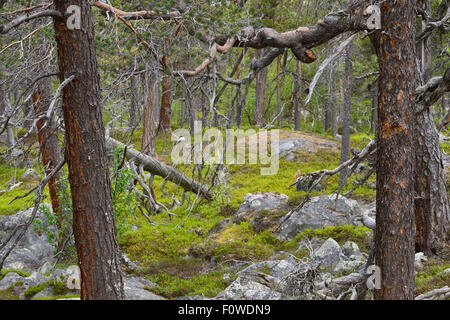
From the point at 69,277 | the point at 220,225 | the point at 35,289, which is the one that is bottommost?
the point at 35,289

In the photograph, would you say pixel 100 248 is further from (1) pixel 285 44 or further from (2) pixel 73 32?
(1) pixel 285 44

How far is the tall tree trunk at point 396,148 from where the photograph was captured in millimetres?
4090

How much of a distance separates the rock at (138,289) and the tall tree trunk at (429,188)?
4.00m

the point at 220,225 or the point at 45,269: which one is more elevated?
the point at 220,225

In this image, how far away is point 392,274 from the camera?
13.7 feet

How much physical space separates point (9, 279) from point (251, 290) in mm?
3983

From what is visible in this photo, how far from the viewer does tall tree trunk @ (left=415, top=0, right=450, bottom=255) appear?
607 centimetres

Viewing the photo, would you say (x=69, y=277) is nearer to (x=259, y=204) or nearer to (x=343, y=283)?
(x=343, y=283)

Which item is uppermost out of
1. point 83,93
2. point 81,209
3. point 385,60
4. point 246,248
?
point 385,60

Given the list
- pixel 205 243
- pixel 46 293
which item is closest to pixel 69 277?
pixel 46 293

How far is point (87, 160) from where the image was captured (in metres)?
4.08

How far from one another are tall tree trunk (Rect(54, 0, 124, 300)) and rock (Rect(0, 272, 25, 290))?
321 cm
